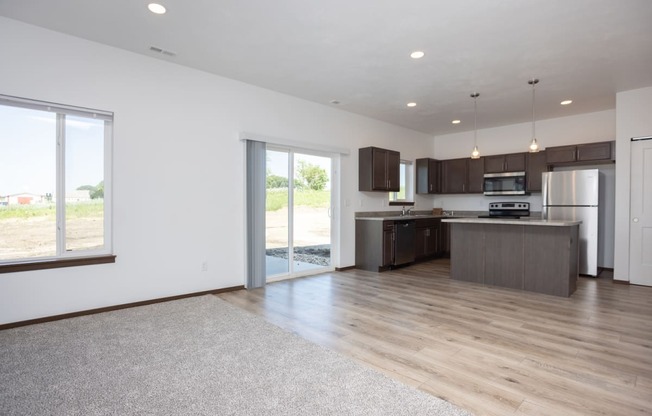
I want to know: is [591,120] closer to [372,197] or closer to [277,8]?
[372,197]

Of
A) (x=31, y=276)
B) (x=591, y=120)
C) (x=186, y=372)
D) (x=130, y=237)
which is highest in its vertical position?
(x=591, y=120)

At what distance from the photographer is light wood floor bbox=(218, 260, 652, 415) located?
209 centimetres

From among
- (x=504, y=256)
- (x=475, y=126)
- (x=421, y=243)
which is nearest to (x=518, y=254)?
(x=504, y=256)

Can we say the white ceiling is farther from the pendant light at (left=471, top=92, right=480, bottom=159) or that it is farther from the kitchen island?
the kitchen island

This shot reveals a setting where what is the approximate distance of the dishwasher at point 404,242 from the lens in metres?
6.13

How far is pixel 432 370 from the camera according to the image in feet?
7.77

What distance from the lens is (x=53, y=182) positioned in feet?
11.3

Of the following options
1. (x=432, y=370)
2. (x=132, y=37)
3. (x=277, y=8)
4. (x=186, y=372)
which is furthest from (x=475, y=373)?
(x=132, y=37)

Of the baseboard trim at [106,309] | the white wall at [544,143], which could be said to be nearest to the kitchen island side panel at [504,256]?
the white wall at [544,143]

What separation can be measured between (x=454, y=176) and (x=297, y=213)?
13.4 feet

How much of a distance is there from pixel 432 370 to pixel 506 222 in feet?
9.69

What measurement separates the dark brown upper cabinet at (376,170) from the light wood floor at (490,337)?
1989 mm

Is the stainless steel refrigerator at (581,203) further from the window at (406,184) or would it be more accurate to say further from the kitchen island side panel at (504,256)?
the window at (406,184)

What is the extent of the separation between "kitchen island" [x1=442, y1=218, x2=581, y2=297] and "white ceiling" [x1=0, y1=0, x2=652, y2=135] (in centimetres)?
199
